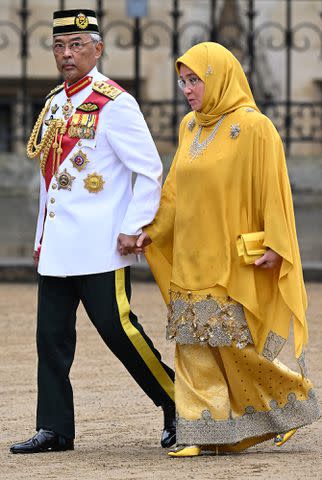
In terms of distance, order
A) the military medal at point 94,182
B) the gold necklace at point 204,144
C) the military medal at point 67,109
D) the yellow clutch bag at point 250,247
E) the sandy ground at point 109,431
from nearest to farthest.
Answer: the sandy ground at point 109,431, the yellow clutch bag at point 250,247, the gold necklace at point 204,144, the military medal at point 94,182, the military medal at point 67,109

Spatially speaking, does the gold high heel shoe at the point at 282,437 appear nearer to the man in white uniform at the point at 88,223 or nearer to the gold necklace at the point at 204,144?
the man in white uniform at the point at 88,223

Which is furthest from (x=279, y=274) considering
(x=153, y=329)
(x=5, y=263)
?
(x=5, y=263)

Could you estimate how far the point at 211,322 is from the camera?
20.1 feet

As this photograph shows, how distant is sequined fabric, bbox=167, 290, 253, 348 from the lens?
20.1 feet

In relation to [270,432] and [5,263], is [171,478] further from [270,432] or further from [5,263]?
[5,263]

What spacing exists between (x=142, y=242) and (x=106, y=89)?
1.83 ft

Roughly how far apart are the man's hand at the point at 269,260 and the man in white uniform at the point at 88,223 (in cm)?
43

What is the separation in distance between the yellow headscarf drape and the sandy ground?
1.44 ft

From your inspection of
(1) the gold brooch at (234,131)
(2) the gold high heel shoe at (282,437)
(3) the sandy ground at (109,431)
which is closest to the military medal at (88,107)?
(1) the gold brooch at (234,131)

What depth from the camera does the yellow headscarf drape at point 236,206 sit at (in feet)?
20.0

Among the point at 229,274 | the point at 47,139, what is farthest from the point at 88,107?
the point at 229,274

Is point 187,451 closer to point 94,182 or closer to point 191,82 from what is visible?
point 94,182

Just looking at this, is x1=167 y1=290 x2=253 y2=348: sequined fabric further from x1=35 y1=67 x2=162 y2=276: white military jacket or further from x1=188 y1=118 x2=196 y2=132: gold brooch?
x1=188 y1=118 x2=196 y2=132: gold brooch

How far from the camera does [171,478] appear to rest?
5.79 m
